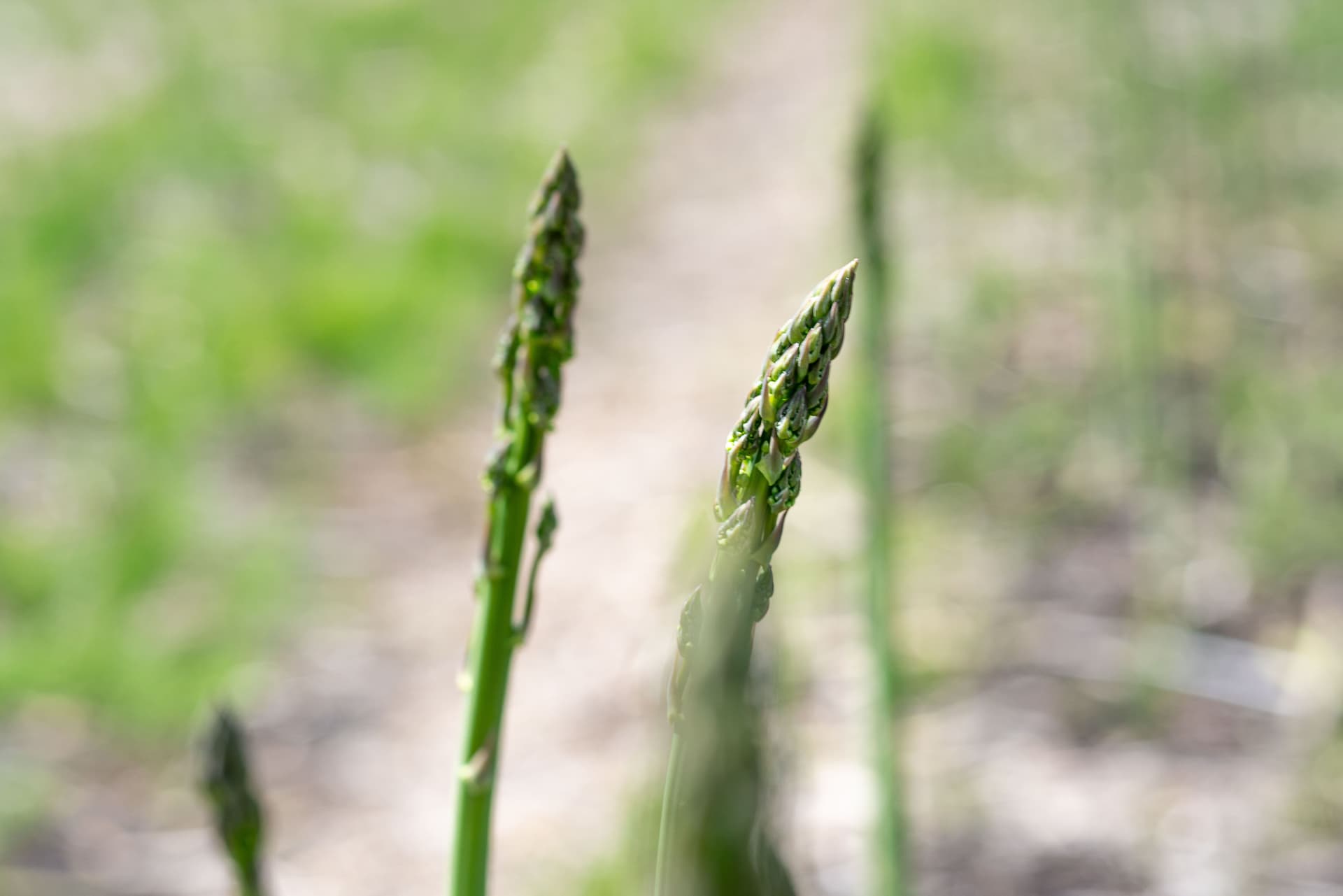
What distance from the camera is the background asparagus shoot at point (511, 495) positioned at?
2.19 feet

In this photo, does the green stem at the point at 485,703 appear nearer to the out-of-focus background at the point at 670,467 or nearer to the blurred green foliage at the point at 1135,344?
the out-of-focus background at the point at 670,467

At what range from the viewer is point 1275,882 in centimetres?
158

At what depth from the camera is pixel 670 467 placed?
3.05 metres

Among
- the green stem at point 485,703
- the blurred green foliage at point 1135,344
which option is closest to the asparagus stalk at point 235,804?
the green stem at point 485,703

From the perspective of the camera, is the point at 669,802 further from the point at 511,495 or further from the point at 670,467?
the point at 670,467

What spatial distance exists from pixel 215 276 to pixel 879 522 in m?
2.96

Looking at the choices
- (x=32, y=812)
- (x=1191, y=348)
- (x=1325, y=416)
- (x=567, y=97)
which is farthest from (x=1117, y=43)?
(x=567, y=97)

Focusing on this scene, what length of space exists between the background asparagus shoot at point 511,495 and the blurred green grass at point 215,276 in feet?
5.87

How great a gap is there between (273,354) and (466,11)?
159 inches

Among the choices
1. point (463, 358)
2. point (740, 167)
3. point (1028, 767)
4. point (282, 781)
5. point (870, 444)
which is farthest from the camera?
point (740, 167)

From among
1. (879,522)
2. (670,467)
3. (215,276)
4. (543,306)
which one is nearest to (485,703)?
(543,306)

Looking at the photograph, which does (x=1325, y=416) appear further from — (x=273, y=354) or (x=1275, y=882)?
(x=273, y=354)

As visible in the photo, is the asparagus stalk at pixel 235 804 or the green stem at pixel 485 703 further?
the asparagus stalk at pixel 235 804

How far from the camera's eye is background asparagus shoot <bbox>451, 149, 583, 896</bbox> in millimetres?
669
